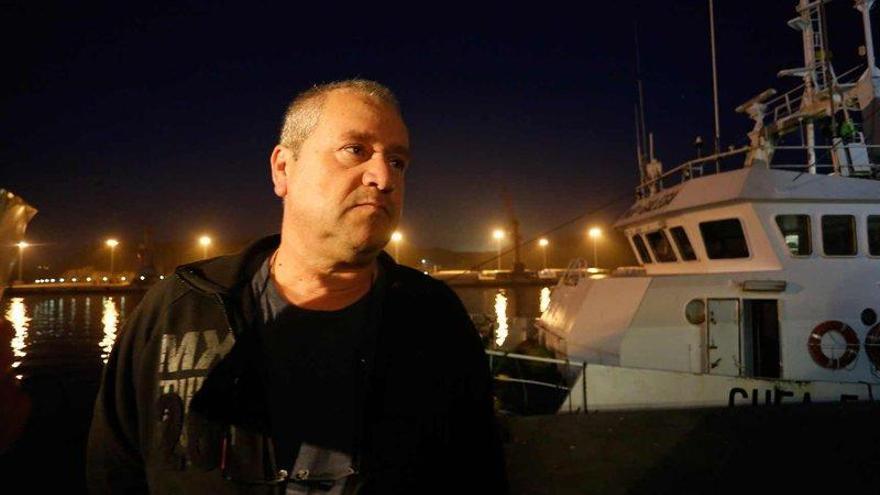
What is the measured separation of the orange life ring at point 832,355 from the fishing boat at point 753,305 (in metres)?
0.02

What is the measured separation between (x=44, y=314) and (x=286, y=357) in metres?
61.1

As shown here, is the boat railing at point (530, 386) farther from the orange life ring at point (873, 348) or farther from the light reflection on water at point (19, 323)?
the light reflection on water at point (19, 323)

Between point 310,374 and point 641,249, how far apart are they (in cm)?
1081

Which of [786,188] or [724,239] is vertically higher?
[786,188]

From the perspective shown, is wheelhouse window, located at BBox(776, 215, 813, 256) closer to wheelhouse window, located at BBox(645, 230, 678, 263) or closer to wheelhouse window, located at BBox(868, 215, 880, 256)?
wheelhouse window, located at BBox(868, 215, 880, 256)

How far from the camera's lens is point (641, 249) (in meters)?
11.2

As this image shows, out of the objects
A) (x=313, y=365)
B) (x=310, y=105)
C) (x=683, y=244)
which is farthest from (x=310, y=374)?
(x=683, y=244)

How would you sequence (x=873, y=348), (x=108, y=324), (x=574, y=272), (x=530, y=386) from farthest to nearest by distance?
(x=108, y=324) < (x=574, y=272) < (x=530, y=386) < (x=873, y=348)

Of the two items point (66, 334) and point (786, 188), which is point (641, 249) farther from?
point (66, 334)

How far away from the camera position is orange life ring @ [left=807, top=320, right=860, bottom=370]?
8.02m

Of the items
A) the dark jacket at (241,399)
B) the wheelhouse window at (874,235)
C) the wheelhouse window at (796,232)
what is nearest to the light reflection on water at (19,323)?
the dark jacket at (241,399)

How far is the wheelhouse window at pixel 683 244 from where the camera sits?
9516 mm

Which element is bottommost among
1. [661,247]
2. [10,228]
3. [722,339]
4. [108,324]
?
[108,324]

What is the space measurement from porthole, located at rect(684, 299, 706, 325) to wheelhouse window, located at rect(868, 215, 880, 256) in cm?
299
